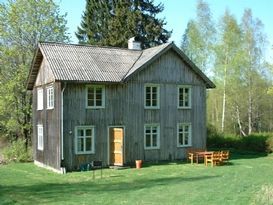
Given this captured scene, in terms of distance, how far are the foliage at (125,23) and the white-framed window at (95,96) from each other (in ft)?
63.7

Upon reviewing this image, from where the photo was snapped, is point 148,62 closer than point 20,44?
Yes

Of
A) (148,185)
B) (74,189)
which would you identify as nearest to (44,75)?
(74,189)

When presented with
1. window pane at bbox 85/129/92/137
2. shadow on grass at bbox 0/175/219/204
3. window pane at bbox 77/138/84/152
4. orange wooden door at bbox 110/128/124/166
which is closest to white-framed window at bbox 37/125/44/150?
window pane at bbox 77/138/84/152

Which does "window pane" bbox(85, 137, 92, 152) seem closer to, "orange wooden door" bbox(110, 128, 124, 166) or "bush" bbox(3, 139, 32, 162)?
"orange wooden door" bbox(110, 128, 124, 166)

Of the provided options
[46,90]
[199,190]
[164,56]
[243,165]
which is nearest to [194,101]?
[164,56]

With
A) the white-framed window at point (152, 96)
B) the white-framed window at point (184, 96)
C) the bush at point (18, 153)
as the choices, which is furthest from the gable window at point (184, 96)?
the bush at point (18, 153)

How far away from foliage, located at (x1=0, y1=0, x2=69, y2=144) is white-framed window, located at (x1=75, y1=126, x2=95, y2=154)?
1225cm

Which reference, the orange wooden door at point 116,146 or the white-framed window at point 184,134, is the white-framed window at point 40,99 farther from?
the white-framed window at point 184,134

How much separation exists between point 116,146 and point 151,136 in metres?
2.89

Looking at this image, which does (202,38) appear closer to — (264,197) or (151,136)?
(151,136)

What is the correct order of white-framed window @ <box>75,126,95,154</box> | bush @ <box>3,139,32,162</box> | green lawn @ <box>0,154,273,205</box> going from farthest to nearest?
1. bush @ <box>3,139,32,162</box>
2. white-framed window @ <box>75,126,95,154</box>
3. green lawn @ <box>0,154,273,205</box>

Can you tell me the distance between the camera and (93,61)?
89.4 feet

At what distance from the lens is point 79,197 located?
16109mm

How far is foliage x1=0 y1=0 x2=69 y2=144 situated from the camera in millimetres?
35625
